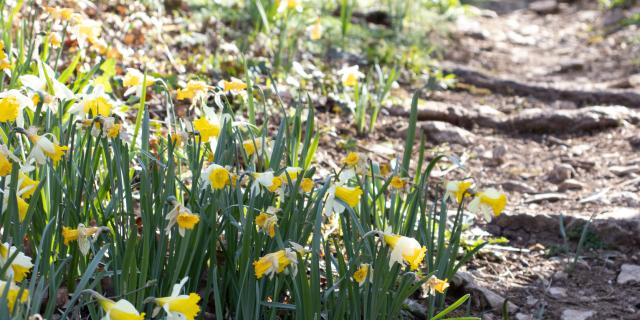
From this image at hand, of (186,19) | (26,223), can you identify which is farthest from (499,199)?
(186,19)

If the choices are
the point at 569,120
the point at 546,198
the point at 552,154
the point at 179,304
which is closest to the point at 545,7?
the point at 569,120

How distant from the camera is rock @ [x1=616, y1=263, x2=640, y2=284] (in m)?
2.70

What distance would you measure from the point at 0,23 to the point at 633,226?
8.17ft

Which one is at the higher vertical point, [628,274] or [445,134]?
[445,134]

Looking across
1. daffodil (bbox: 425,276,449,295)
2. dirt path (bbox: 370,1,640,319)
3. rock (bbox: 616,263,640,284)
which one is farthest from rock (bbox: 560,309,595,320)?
daffodil (bbox: 425,276,449,295)

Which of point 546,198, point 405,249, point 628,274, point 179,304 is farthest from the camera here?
point 546,198

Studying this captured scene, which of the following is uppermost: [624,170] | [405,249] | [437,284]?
[405,249]

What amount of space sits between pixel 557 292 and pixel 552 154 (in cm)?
164

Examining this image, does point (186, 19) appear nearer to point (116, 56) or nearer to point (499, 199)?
point (116, 56)

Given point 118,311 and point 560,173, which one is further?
point 560,173

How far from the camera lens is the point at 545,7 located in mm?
9156

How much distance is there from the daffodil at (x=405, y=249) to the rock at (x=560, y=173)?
231 centimetres

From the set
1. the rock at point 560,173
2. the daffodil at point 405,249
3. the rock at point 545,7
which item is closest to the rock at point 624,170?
the rock at point 560,173

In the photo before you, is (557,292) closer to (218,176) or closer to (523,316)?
(523,316)
